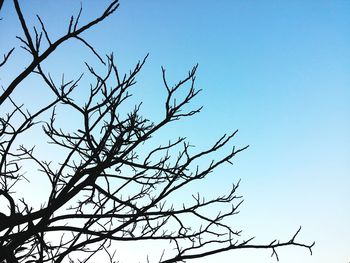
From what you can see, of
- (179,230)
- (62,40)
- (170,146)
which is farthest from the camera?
(179,230)

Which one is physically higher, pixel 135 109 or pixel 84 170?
pixel 135 109

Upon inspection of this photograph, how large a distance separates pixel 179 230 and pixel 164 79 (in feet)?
5.97

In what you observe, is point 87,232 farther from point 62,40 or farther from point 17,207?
point 62,40

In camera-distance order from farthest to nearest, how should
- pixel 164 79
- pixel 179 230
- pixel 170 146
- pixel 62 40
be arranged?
pixel 179 230
pixel 170 146
pixel 164 79
pixel 62 40

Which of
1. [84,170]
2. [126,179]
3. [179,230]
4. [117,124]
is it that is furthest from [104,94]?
[179,230]

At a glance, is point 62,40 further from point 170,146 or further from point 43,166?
point 43,166

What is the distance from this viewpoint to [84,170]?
3139mm

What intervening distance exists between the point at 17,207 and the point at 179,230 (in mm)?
2001

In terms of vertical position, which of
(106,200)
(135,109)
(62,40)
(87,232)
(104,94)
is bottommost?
(87,232)

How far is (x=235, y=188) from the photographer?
376 centimetres

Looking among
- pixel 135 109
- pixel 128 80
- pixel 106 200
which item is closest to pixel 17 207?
pixel 106 200

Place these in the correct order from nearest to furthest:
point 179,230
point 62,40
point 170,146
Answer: point 62,40 → point 170,146 → point 179,230

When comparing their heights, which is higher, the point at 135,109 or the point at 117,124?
the point at 135,109

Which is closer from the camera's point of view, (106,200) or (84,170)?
(84,170)
